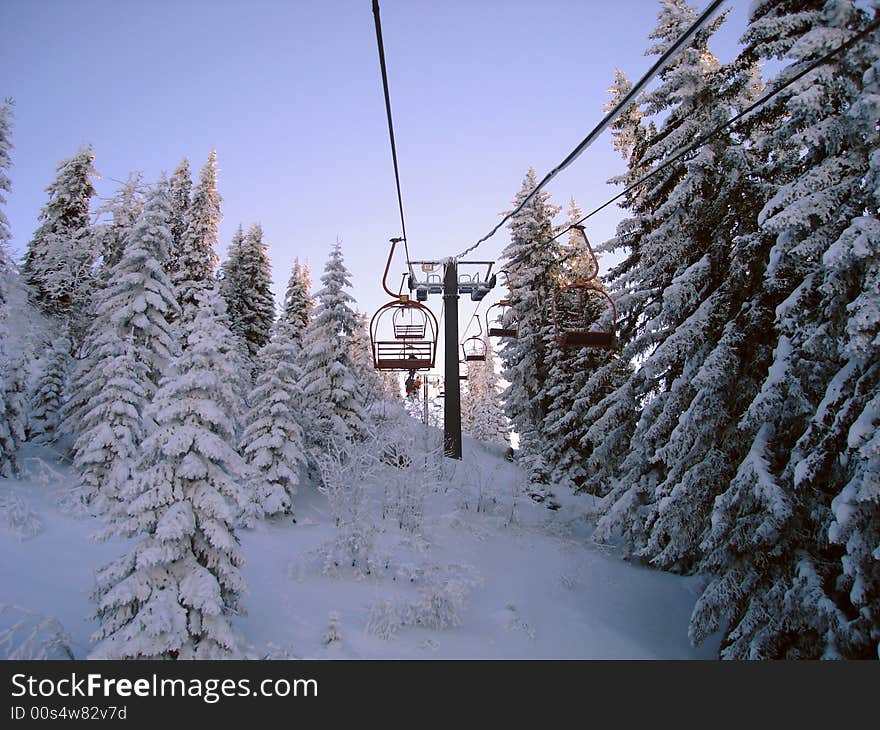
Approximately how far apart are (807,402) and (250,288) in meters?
34.2

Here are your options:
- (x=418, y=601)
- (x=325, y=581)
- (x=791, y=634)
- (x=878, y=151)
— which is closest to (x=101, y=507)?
(x=325, y=581)

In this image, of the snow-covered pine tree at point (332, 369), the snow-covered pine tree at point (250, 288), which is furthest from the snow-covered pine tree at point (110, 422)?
the snow-covered pine tree at point (250, 288)

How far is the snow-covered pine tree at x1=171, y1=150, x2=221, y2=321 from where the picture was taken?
1152 inches

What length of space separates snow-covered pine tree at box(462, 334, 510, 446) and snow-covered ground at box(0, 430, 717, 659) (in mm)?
34052

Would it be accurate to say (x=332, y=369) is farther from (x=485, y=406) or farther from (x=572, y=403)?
(x=485, y=406)

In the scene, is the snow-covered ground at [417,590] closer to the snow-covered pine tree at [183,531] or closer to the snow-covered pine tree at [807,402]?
the snow-covered pine tree at [183,531]

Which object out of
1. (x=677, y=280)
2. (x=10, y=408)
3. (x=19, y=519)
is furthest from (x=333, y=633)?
(x=10, y=408)

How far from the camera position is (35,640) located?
261 inches

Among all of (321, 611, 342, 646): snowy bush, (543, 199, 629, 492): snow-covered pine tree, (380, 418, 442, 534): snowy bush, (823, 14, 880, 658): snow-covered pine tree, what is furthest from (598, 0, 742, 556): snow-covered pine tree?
(321, 611, 342, 646): snowy bush

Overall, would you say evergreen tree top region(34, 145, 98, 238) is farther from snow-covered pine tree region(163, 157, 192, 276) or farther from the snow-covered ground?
the snow-covered ground
